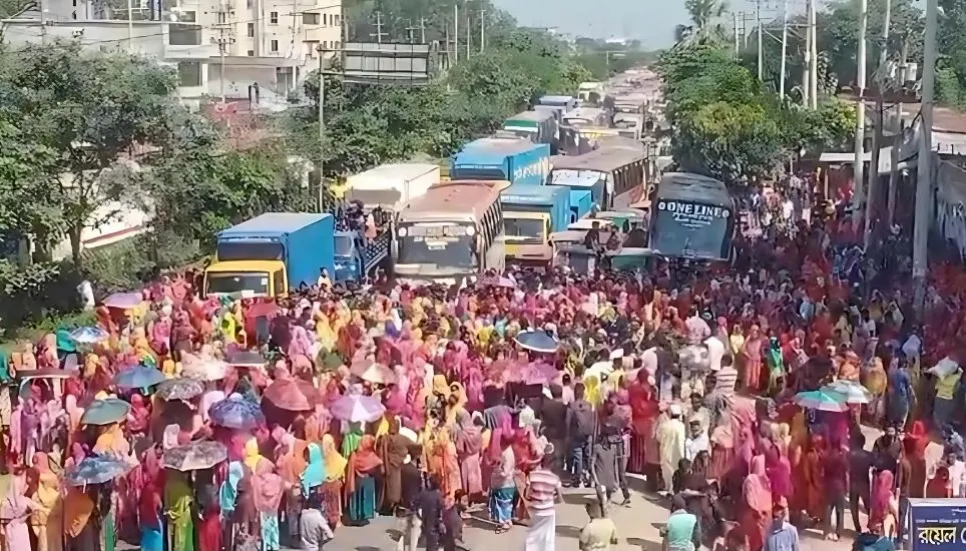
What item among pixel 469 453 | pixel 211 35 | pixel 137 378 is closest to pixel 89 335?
pixel 137 378

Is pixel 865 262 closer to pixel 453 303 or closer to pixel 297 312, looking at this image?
pixel 453 303

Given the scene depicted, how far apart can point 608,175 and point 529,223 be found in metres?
12.5

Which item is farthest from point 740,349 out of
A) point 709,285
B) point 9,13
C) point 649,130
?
point 649,130

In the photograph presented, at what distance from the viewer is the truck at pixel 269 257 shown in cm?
2388

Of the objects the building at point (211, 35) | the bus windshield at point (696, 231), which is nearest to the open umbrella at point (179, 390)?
the building at point (211, 35)

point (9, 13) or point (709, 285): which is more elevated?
point (9, 13)

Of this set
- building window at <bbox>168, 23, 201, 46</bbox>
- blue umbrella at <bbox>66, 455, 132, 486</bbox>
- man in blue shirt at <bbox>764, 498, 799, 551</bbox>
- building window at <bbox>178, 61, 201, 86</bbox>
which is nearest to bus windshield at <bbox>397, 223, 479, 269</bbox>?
blue umbrella at <bbox>66, 455, 132, 486</bbox>

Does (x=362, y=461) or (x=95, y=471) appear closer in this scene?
(x=95, y=471)

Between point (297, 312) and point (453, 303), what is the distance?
2.63 m

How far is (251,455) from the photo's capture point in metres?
12.2

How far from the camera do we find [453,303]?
21453 millimetres

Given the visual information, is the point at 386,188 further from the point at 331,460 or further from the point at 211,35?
the point at 211,35

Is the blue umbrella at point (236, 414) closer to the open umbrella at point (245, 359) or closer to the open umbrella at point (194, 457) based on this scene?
the open umbrella at point (194, 457)

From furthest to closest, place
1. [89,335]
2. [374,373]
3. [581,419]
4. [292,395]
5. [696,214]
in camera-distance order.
Answer: [696,214]
[89,335]
[374,373]
[581,419]
[292,395]
